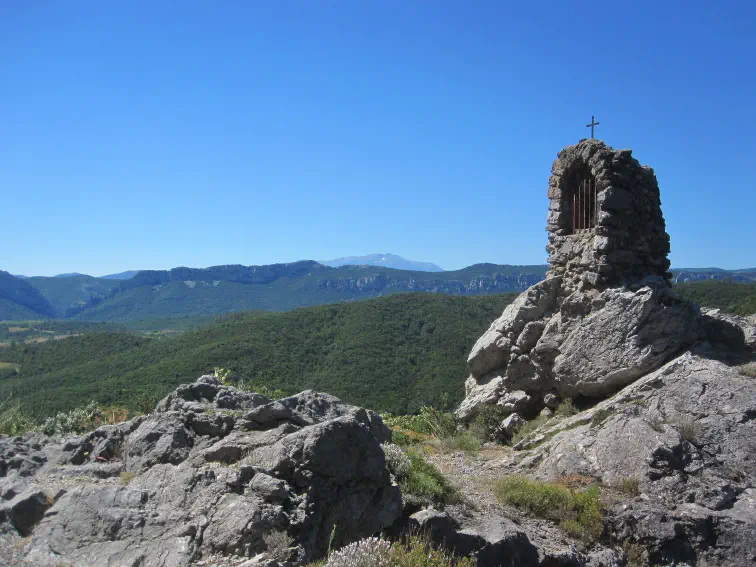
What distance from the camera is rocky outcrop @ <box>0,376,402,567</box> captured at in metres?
6.38

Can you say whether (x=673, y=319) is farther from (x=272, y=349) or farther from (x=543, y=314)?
(x=272, y=349)

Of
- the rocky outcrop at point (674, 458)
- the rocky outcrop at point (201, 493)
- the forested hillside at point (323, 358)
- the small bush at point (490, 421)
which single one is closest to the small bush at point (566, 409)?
the rocky outcrop at point (674, 458)

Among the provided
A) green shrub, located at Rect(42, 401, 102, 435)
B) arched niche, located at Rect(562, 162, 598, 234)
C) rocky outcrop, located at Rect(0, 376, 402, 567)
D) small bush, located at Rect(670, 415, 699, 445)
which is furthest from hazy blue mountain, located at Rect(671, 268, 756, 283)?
rocky outcrop, located at Rect(0, 376, 402, 567)

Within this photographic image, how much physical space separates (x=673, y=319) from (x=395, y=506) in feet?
26.8

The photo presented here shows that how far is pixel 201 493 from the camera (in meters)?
7.11

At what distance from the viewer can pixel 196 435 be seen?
30.1 feet

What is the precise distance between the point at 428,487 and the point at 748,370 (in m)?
7.10

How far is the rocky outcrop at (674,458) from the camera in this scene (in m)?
8.34

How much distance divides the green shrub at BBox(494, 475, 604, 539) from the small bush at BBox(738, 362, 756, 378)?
425cm

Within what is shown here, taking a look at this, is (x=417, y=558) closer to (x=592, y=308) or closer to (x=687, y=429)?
(x=687, y=429)

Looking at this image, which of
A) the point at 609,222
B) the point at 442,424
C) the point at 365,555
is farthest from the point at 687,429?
the point at 365,555

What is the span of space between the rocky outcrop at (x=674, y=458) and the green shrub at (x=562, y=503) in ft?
0.90

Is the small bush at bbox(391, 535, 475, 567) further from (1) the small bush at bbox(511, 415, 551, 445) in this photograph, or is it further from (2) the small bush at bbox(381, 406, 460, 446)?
(1) the small bush at bbox(511, 415, 551, 445)

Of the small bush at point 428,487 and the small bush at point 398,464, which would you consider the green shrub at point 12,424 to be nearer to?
the small bush at point 398,464
